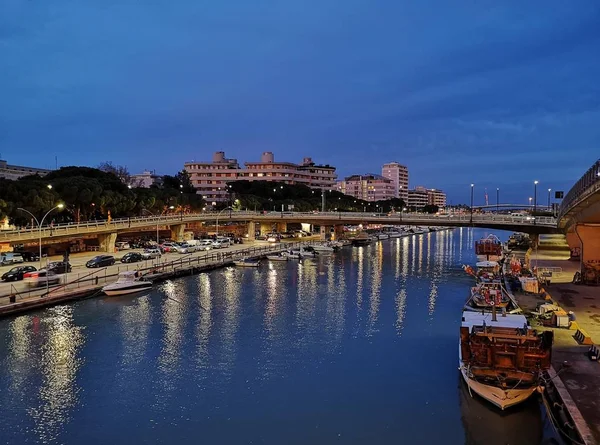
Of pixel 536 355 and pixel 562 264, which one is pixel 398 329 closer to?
pixel 536 355

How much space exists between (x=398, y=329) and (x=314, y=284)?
21.7 meters

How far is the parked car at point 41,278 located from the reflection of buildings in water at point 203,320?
1332 cm

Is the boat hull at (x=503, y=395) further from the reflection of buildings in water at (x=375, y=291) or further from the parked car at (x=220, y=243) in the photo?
the parked car at (x=220, y=243)

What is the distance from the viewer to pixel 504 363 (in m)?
22.9

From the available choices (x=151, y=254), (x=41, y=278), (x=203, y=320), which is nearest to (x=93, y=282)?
(x=41, y=278)

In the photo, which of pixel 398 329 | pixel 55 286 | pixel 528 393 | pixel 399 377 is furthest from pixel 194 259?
pixel 528 393

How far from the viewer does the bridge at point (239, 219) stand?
6334 cm

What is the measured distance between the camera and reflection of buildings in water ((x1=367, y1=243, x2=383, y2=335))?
131 feet

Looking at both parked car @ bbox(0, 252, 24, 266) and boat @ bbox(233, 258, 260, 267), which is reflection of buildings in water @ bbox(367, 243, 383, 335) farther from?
parked car @ bbox(0, 252, 24, 266)

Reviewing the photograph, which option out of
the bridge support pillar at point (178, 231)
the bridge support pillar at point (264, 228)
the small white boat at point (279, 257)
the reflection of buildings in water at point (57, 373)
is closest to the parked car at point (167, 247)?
the bridge support pillar at point (178, 231)

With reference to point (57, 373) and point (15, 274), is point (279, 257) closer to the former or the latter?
point (15, 274)

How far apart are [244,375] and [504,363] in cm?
1315

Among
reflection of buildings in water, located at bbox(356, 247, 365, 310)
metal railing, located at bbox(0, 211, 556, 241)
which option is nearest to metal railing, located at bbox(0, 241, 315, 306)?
metal railing, located at bbox(0, 211, 556, 241)

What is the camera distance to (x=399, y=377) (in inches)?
1079
